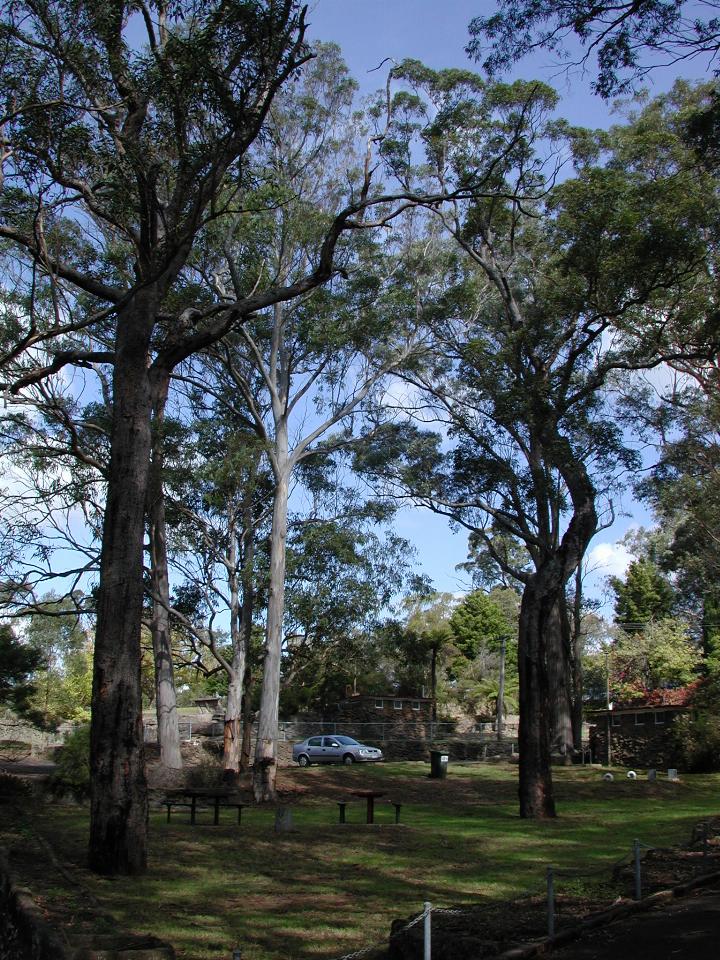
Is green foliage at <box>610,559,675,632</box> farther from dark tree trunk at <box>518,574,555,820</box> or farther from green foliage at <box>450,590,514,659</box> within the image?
dark tree trunk at <box>518,574,555,820</box>

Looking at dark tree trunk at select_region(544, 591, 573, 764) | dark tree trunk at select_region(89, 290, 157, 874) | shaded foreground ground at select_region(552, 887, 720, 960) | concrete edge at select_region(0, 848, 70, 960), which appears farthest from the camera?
dark tree trunk at select_region(544, 591, 573, 764)

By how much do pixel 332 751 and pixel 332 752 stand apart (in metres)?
0.04

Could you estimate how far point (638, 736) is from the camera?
33.9 metres

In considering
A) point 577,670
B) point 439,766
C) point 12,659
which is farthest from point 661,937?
point 577,670

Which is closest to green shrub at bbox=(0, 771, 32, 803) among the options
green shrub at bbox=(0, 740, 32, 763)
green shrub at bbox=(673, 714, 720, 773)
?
green shrub at bbox=(0, 740, 32, 763)

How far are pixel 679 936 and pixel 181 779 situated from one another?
20.1 metres

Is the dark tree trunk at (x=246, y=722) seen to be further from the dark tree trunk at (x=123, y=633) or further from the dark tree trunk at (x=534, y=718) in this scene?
the dark tree trunk at (x=123, y=633)

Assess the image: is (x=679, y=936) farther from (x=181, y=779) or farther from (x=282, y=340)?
(x=282, y=340)

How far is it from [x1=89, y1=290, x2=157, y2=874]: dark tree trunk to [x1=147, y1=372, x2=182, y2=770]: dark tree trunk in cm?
1435

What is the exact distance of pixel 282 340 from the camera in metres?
28.1

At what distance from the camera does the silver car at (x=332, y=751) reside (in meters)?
36.7

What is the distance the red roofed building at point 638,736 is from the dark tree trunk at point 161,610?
54.6ft

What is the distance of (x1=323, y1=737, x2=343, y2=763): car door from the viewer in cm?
3681

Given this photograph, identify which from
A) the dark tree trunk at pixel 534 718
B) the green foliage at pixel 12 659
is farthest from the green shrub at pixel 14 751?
the dark tree trunk at pixel 534 718
